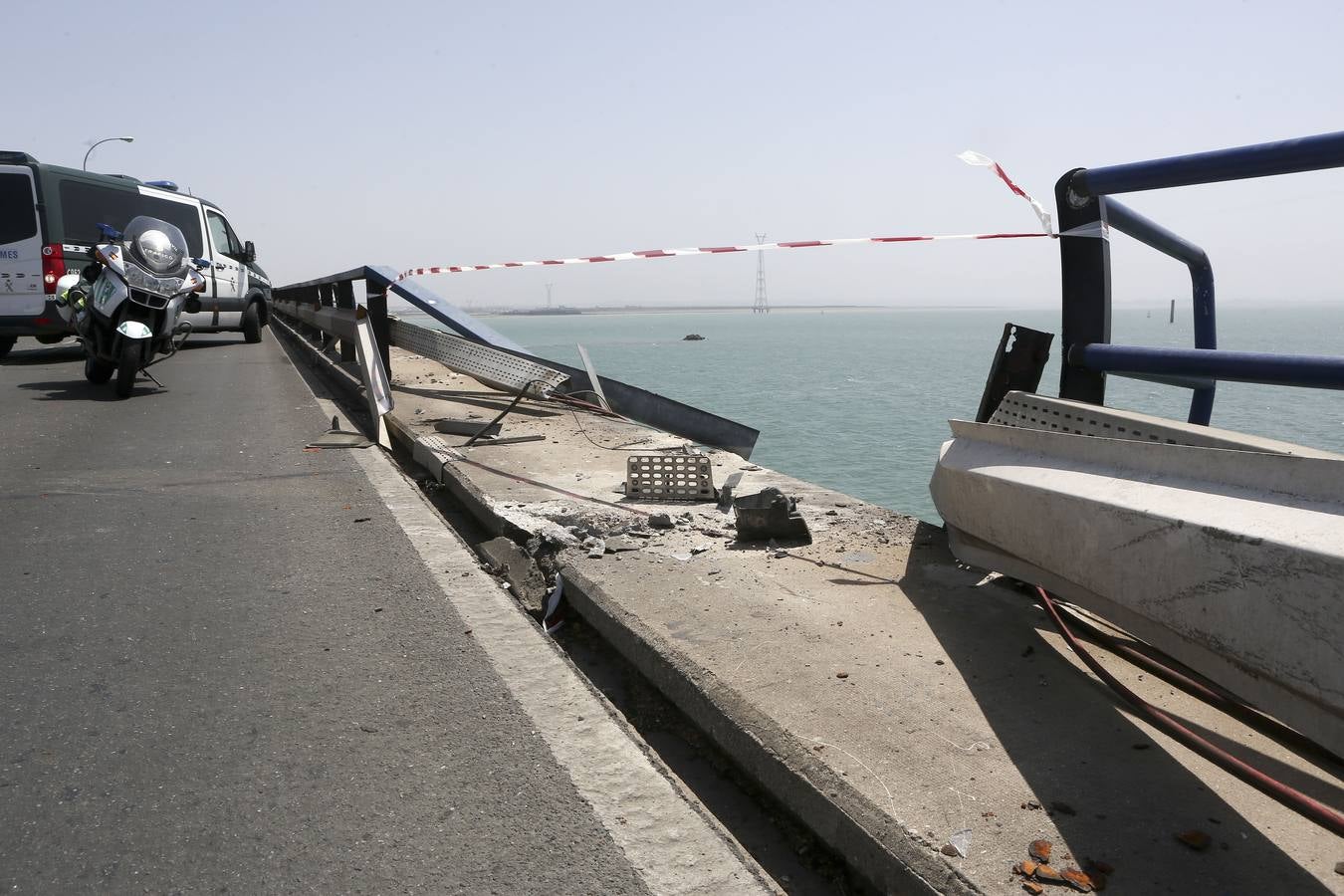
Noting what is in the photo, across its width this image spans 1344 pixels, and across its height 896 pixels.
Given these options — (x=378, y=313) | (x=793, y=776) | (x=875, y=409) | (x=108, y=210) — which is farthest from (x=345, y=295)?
(x=875, y=409)

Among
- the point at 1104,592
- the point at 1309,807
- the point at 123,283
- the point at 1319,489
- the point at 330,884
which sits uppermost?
the point at 123,283

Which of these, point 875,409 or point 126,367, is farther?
point 875,409

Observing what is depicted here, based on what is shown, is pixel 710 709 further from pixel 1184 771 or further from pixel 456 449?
pixel 456 449

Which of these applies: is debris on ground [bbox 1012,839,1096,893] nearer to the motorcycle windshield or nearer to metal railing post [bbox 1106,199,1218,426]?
metal railing post [bbox 1106,199,1218,426]

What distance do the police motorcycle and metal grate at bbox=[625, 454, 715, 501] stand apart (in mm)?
6817

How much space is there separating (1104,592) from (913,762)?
2.25 ft

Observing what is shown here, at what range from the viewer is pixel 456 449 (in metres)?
6.85

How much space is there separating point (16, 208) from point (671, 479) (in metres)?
12.6

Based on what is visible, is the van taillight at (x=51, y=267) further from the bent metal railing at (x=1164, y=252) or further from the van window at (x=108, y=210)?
the bent metal railing at (x=1164, y=252)

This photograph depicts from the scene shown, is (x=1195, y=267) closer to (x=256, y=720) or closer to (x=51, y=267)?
(x=256, y=720)

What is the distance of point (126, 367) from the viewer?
1009 cm

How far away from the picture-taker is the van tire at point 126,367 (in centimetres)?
1003

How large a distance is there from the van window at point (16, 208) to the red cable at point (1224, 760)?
49.0 ft

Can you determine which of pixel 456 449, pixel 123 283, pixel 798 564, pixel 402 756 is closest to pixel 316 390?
pixel 123 283
